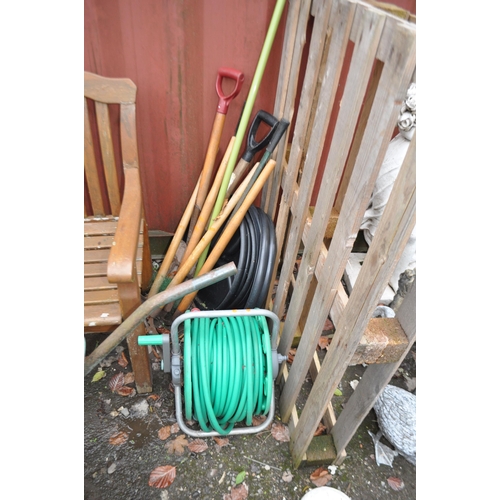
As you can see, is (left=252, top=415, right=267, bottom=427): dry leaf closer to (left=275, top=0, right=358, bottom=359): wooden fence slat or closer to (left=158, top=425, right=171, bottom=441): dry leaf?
(left=158, top=425, right=171, bottom=441): dry leaf

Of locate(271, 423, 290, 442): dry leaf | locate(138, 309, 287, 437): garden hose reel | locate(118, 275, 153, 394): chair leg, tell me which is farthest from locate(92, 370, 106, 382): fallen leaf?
locate(271, 423, 290, 442): dry leaf

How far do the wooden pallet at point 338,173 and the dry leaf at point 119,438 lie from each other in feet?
3.18

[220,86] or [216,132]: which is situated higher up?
[220,86]

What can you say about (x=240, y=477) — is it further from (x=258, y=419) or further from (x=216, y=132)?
(x=216, y=132)

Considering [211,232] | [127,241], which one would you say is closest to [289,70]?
[211,232]

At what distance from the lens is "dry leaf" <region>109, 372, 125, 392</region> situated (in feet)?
7.59

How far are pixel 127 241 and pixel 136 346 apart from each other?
2.28ft

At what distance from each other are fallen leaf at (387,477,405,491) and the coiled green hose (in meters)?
0.84

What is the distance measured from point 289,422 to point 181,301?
3.58 ft

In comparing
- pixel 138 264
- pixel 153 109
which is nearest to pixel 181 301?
pixel 138 264

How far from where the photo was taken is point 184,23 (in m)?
1.96

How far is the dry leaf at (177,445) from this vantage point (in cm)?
206

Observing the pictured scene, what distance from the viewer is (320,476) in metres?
2.00

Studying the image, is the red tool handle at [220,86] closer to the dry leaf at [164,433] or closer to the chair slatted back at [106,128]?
the chair slatted back at [106,128]
